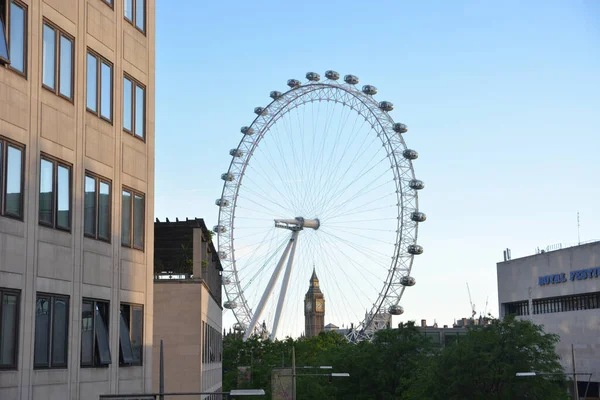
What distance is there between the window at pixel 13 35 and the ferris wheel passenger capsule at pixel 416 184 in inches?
2836

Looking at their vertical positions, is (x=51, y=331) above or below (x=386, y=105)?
below

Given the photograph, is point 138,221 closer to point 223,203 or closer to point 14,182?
point 14,182

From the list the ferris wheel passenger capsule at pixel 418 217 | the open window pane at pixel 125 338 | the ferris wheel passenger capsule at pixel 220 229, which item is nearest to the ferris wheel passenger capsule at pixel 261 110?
the ferris wheel passenger capsule at pixel 220 229

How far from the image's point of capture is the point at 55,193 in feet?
84.0

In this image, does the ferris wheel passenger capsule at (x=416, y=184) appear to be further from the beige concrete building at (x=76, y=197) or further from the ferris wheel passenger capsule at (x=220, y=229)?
the beige concrete building at (x=76, y=197)

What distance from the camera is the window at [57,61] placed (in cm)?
2566

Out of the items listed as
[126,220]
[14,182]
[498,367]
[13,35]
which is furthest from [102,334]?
[498,367]

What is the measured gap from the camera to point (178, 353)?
143 ft

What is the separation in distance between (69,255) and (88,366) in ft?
10.8

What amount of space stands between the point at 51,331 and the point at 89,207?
4.22 metres

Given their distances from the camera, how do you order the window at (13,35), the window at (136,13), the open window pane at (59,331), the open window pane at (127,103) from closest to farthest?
the window at (13,35) < the open window pane at (59,331) < the open window pane at (127,103) < the window at (136,13)

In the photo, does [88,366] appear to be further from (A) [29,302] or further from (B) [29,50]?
(B) [29,50]

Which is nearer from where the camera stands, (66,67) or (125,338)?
(66,67)

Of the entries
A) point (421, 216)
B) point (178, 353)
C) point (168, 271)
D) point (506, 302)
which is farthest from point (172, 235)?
point (506, 302)
